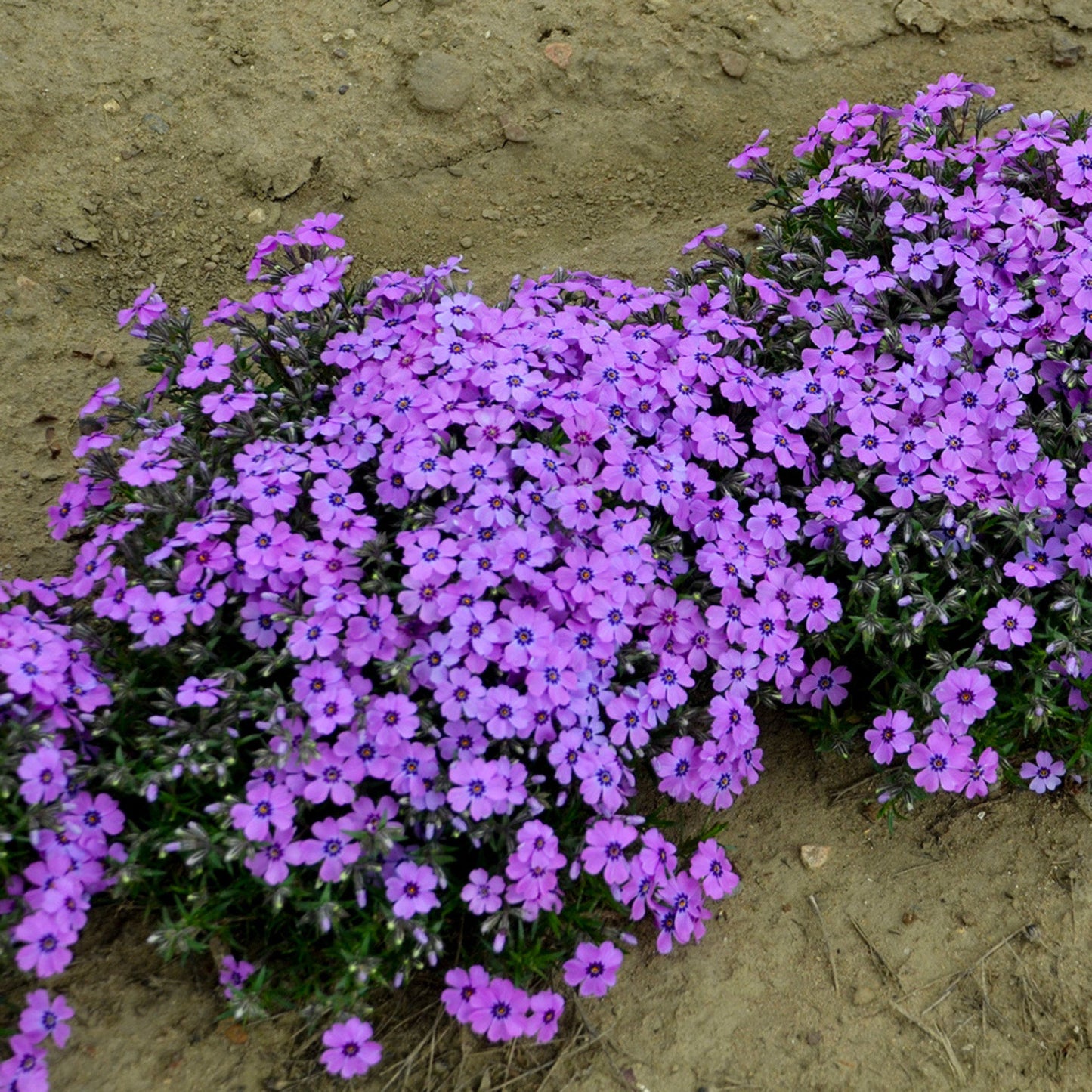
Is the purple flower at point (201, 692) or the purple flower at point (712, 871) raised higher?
the purple flower at point (201, 692)

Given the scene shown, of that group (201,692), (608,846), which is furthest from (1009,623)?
(201,692)

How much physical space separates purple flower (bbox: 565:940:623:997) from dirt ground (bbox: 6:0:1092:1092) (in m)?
0.32

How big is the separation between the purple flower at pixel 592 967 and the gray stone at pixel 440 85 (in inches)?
158

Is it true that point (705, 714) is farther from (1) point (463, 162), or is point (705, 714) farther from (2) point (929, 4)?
(2) point (929, 4)

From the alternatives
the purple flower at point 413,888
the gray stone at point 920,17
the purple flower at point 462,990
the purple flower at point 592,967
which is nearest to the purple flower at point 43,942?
the purple flower at point 413,888

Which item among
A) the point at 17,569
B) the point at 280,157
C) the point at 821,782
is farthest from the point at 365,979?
the point at 280,157

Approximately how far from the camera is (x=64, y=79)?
5.16m

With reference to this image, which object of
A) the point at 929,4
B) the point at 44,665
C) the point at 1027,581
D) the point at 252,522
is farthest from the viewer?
the point at 929,4

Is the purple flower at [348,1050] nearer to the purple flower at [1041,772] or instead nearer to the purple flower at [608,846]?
the purple flower at [608,846]

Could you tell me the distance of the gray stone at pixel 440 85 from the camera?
5.38 metres

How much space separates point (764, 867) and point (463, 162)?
3579mm

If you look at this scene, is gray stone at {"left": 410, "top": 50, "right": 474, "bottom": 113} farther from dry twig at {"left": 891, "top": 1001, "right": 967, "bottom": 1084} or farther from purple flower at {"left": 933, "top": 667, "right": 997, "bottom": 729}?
dry twig at {"left": 891, "top": 1001, "right": 967, "bottom": 1084}

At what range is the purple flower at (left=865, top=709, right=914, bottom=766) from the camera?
131 inches

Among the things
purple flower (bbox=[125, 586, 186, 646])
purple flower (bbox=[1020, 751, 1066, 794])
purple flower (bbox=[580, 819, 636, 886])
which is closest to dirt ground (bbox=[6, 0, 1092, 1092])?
purple flower (bbox=[1020, 751, 1066, 794])
